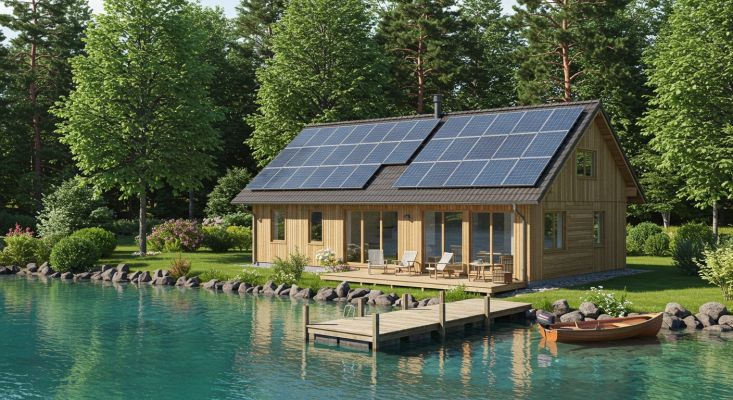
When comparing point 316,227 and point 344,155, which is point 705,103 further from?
point 316,227

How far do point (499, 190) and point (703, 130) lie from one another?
14692mm

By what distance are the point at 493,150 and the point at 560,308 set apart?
819 centimetres

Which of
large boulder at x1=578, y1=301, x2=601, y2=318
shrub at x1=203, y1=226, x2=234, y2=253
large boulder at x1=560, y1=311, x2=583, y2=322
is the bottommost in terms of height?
large boulder at x1=560, y1=311, x2=583, y2=322

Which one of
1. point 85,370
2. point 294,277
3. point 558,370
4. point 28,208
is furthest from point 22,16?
point 558,370

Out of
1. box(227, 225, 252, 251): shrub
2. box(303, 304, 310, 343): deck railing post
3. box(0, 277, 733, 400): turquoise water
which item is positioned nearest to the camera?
box(0, 277, 733, 400): turquoise water

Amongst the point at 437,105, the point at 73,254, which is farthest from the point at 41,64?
the point at 437,105

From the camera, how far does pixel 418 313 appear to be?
2131 cm

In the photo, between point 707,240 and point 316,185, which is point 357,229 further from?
point 707,240

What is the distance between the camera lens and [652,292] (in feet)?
80.6

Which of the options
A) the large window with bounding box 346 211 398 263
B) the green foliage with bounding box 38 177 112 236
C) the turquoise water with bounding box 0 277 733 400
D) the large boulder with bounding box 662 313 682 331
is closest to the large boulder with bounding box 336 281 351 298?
the turquoise water with bounding box 0 277 733 400

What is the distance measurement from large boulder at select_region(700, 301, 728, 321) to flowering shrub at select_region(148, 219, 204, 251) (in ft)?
91.6

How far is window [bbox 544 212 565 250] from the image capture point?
2721 cm

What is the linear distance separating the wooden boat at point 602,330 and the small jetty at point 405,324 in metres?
2.39

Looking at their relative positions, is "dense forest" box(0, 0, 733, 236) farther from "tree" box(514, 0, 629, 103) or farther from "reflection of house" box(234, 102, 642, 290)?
"reflection of house" box(234, 102, 642, 290)
